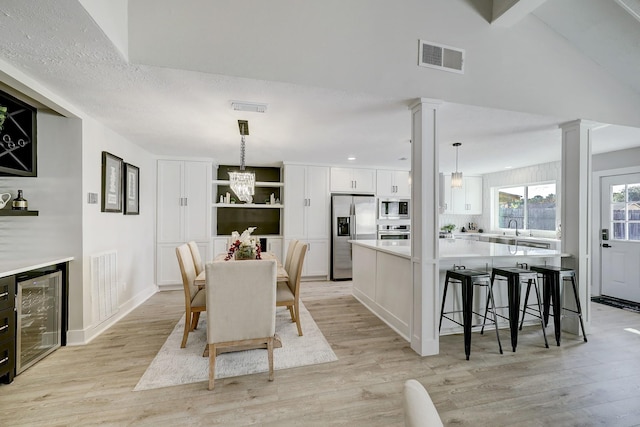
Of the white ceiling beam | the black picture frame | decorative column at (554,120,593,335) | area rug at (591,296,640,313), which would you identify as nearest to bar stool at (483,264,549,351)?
decorative column at (554,120,593,335)

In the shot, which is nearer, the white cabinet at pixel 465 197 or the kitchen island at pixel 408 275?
the kitchen island at pixel 408 275

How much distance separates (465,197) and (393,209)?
6.83 feet

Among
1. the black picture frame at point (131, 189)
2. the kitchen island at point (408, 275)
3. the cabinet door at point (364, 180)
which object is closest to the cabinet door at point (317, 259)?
the cabinet door at point (364, 180)

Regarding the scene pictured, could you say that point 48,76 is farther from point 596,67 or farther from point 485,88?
point 596,67

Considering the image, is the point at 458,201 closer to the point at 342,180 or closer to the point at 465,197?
the point at 465,197

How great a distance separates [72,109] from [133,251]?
80.8 inches

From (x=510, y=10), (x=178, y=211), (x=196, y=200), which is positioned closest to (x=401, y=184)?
(x=510, y=10)

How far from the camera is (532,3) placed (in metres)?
2.46

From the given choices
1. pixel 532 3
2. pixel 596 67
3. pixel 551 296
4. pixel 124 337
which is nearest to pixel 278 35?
pixel 532 3

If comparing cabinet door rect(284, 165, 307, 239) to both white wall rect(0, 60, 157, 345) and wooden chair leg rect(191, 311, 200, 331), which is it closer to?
wooden chair leg rect(191, 311, 200, 331)

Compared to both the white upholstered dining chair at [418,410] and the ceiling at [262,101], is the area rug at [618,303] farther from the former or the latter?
the white upholstered dining chair at [418,410]

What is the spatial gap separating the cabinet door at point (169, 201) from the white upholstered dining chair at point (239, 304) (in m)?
3.25

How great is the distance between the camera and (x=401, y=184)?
19.9 feet

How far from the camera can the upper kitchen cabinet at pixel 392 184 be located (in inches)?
233
